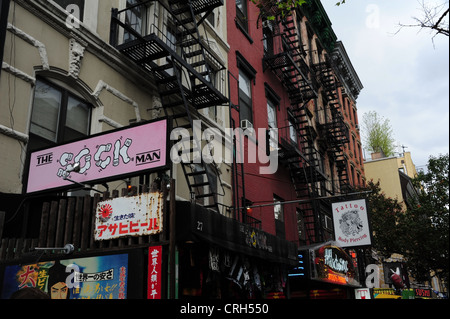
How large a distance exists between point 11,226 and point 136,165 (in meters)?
2.48

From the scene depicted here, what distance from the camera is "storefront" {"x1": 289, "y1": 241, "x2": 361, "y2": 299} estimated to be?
14484 mm

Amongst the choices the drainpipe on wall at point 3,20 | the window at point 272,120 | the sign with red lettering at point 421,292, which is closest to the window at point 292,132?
the window at point 272,120

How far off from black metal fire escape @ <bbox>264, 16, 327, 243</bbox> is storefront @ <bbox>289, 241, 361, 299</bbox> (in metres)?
2.40

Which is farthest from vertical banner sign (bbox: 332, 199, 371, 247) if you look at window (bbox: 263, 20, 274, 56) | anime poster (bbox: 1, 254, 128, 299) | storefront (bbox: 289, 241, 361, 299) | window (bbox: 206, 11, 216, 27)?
anime poster (bbox: 1, 254, 128, 299)

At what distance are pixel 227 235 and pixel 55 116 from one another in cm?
437

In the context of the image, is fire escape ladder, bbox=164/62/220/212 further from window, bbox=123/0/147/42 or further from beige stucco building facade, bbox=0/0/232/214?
window, bbox=123/0/147/42

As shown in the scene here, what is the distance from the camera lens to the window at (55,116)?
862 cm

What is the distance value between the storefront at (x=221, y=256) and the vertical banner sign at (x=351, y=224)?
7810 millimetres

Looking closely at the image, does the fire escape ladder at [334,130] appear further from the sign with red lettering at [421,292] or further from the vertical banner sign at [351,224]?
the vertical banner sign at [351,224]

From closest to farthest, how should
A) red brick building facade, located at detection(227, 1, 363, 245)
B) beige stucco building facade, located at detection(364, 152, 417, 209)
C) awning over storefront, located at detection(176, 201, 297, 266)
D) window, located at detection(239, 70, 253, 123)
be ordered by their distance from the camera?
awning over storefront, located at detection(176, 201, 297, 266) < red brick building facade, located at detection(227, 1, 363, 245) < window, located at detection(239, 70, 253, 123) < beige stucco building facade, located at detection(364, 152, 417, 209)

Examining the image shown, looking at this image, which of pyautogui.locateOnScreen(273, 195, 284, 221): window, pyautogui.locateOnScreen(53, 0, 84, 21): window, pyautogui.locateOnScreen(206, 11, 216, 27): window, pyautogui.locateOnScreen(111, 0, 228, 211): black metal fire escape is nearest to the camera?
pyautogui.locateOnScreen(53, 0, 84, 21): window

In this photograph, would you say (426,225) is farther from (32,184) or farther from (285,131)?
(32,184)

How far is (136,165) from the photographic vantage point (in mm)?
6898
